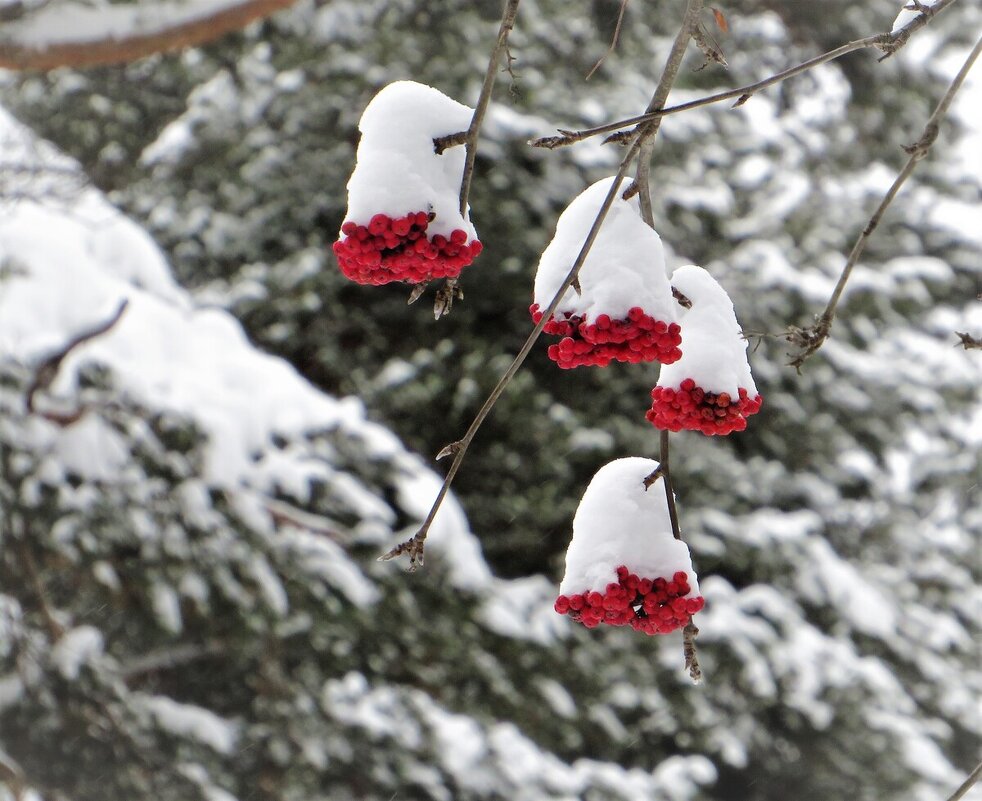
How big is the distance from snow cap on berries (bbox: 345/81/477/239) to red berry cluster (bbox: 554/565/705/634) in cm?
27

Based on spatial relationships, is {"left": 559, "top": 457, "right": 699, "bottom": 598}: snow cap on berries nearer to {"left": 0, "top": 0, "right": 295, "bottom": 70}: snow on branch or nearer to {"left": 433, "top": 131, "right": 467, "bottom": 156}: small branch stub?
{"left": 433, "top": 131, "right": 467, "bottom": 156}: small branch stub

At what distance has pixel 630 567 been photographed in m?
0.79

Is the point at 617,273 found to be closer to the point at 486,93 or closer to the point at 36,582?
the point at 486,93

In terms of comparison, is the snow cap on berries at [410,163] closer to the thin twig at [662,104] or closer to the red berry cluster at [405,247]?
the red berry cluster at [405,247]

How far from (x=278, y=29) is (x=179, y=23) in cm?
204

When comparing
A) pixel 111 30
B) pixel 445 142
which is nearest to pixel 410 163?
pixel 445 142

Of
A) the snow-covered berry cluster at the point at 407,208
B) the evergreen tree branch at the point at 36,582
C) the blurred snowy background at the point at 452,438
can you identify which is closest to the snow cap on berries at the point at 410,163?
the snow-covered berry cluster at the point at 407,208

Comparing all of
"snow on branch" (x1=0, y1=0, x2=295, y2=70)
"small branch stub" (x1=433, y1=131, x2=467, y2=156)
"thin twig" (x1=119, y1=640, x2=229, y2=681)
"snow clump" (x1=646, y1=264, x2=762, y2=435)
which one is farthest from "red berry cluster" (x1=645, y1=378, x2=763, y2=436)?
"thin twig" (x1=119, y1=640, x2=229, y2=681)

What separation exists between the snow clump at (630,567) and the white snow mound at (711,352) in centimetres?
8

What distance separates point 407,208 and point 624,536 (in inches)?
11.1

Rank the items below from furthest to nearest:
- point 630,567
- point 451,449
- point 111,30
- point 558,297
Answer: point 111,30, point 630,567, point 451,449, point 558,297

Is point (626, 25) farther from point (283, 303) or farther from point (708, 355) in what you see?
point (708, 355)

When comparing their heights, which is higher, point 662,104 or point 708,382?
point 662,104

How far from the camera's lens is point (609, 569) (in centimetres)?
79
